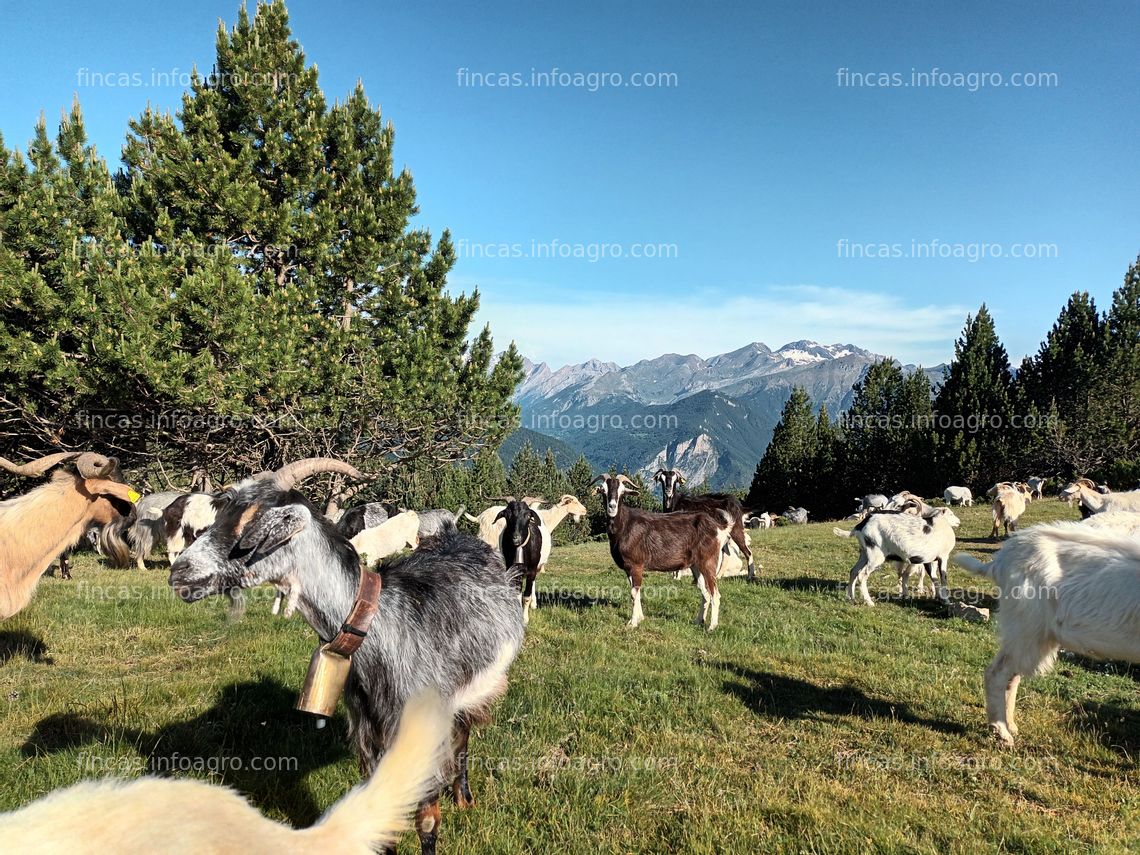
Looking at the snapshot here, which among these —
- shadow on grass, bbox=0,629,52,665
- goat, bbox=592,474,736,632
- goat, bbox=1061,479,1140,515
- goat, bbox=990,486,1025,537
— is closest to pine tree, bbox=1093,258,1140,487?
goat, bbox=990,486,1025,537

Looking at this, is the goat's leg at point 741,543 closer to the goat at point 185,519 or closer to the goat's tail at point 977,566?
the goat's tail at point 977,566

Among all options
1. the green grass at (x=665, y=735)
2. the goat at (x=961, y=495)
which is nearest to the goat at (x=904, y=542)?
the green grass at (x=665, y=735)

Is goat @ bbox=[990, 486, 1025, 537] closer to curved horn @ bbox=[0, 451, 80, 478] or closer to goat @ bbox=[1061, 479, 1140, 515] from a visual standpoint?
goat @ bbox=[1061, 479, 1140, 515]

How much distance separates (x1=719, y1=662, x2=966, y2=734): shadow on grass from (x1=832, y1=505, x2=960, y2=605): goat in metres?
5.58

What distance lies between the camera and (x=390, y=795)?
78.2 inches

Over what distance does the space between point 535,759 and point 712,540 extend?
7.13 metres

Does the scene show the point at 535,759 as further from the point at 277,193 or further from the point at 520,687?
the point at 277,193

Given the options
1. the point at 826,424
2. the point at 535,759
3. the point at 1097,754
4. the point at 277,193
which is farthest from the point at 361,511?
the point at 826,424

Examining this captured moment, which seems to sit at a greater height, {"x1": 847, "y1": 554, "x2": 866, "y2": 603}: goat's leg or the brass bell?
the brass bell

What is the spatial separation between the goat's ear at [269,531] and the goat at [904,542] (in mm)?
12069

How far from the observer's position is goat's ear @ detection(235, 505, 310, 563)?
3.36 metres

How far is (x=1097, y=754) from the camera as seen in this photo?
5.52 meters

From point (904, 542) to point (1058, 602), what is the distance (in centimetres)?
668

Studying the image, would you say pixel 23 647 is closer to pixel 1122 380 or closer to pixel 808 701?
pixel 808 701
